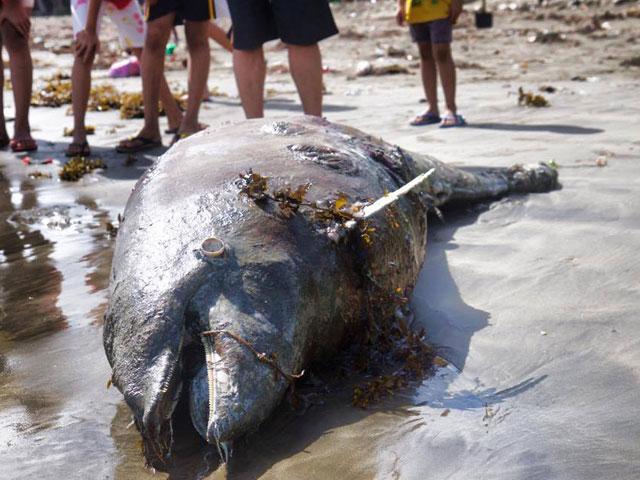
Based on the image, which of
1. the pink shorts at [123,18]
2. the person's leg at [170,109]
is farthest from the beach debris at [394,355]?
the person's leg at [170,109]

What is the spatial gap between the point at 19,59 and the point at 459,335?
5995mm

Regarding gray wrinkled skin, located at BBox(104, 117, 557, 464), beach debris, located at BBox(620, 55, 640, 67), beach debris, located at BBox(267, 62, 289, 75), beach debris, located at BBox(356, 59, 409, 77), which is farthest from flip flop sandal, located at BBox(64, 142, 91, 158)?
beach debris, located at BBox(620, 55, 640, 67)

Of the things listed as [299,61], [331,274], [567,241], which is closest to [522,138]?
[299,61]

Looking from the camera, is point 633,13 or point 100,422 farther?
point 633,13

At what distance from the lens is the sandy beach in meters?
2.39

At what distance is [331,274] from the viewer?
2789mm

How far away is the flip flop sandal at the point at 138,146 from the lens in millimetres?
7160

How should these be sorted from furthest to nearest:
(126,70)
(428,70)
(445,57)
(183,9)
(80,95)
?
(126,70)
(428,70)
(445,57)
(80,95)
(183,9)

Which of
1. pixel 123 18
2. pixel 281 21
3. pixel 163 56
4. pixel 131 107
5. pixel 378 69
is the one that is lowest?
pixel 378 69

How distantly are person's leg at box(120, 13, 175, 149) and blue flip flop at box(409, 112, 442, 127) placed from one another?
6.78 feet

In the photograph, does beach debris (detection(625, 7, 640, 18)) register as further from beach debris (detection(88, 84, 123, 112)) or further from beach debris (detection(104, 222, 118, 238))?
beach debris (detection(104, 222, 118, 238))

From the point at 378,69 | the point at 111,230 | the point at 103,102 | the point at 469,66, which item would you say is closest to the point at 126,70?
the point at 103,102

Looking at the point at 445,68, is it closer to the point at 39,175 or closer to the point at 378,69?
the point at 39,175

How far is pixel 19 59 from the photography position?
791 cm
